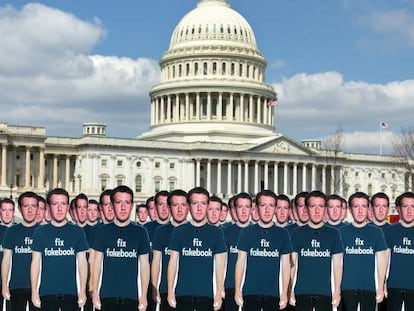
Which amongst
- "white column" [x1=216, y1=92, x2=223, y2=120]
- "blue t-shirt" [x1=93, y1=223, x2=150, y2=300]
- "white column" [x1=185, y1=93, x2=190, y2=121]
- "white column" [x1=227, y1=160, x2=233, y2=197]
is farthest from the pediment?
"blue t-shirt" [x1=93, y1=223, x2=150, y2=300]

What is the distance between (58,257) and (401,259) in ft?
15.3

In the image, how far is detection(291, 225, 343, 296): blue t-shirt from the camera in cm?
1139

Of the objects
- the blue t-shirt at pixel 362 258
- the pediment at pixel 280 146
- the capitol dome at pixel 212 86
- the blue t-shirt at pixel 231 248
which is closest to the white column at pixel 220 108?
the capitol dome at pixel 212 86

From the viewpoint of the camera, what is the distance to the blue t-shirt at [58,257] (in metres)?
11.0

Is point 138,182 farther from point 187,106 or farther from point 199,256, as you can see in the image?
point 199,256

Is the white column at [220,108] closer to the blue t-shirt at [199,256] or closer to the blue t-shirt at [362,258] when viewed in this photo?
the blue t-shirt at [362,258]

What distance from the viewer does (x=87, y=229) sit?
15.2 m

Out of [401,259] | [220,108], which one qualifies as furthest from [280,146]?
[401,259]

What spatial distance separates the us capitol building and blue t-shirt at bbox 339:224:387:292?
82.6m

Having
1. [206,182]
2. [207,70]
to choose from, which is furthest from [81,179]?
[207,70]

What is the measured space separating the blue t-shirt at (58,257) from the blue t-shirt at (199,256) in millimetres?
1261

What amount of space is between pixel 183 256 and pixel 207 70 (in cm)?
10948

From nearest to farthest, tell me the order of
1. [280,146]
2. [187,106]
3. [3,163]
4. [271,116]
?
[3,163] → [280,146] → [187,106] → [271,116]

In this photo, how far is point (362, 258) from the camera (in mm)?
11930
